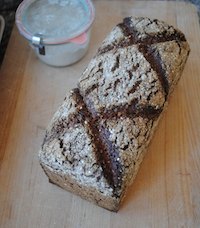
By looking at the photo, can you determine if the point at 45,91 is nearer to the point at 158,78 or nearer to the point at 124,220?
the point at 158,78

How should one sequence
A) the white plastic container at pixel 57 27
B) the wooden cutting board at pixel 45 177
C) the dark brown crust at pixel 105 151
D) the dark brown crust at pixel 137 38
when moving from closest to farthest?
the dark brown crust at pixel 105 151, the wooden cutting board at pixel 45 177, the dark brown crust at pixel 137 38, the white plastic container at pixel 57 27

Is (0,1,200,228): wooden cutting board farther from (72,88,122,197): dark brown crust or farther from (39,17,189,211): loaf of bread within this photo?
(72,88,122,197): dark brown crust

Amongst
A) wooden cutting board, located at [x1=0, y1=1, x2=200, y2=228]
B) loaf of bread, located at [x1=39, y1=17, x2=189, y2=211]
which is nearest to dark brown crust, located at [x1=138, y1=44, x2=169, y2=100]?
loaf of bread, located at [x1=39, y1=17, x2=189, y2=211]

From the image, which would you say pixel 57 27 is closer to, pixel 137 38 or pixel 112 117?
pixel 137 38

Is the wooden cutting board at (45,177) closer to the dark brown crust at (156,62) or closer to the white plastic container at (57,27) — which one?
the white plastic container at (57,27)

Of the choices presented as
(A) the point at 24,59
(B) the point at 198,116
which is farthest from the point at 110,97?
(A) the point at 24,59

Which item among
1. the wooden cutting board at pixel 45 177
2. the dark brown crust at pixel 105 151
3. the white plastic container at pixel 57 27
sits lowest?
the wooden cutting board at pixel 45 177

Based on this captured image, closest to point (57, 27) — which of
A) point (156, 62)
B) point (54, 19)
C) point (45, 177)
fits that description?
point (54, 19)

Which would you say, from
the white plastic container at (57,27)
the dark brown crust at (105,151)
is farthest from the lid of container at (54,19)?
the dark brown crust at (105,151)
